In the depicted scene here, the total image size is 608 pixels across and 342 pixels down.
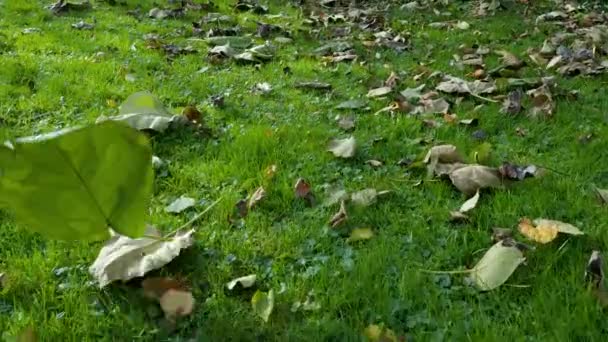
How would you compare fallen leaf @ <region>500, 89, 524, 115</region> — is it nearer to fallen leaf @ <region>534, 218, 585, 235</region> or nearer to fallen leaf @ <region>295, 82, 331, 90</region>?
fallen leaf @ <region>295, 82, 331, 90</region>

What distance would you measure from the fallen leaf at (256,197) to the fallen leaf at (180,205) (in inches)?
9.3

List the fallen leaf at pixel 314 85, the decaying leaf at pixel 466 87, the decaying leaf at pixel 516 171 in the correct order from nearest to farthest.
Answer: the decaying leaf at pixel 516 171
the decaying leaf at pixel 466 87
the fallen leaf at pixel 314 85

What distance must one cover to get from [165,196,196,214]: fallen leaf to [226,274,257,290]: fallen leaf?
620 mm

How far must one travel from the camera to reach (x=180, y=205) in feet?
9.16

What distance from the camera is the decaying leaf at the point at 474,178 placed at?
2.79 metres

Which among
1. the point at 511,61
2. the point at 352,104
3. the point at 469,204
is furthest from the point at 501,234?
the point at 511,61

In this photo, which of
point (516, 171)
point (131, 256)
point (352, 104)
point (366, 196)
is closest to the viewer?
point (131, 256)

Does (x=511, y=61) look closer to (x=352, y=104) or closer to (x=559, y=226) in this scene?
(x=352, y=104)

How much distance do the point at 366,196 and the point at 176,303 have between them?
1007mm

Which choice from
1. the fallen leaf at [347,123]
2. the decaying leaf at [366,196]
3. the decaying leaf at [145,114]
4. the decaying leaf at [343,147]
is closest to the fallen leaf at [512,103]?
the fallen leaf at [347,123]

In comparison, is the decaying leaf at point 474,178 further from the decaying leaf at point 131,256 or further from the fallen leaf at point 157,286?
the fallen leaf at point 157,286

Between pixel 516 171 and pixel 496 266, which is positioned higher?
pixel 496 266

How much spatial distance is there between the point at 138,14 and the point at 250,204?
186 inches

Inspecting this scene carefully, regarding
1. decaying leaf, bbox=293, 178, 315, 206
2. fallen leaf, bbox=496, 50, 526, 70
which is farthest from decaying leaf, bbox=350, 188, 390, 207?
fallen leaf, bbox=496, 50, 526, 70
